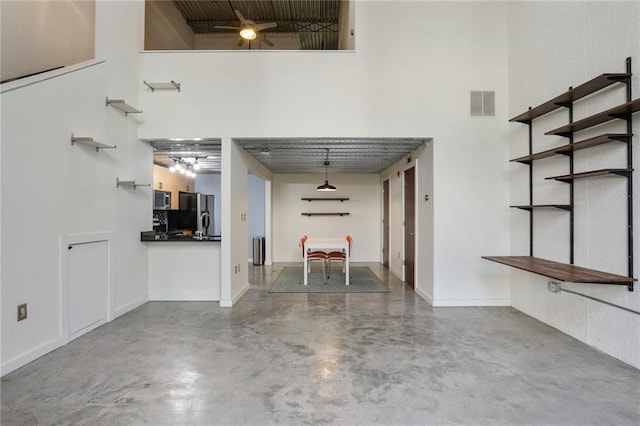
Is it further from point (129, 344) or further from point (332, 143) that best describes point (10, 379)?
point (332, 143)

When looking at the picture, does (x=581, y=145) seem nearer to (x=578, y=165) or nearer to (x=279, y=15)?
(x=578, y=165)

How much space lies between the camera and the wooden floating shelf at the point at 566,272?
7.99 feet

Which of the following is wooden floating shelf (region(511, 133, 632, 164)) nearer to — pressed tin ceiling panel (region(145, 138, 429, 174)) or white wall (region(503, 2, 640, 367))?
white wall (region(503, 2, 640, 367))

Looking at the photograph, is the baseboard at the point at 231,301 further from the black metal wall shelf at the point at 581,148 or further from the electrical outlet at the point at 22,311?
the black metal wall shelf at the point at 581,148

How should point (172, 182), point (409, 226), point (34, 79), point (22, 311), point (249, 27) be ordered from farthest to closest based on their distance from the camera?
point (172, 182), point (409, 226), point (249, 27), point (34, 79), point (22, 311)

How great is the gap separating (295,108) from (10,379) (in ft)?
12.6

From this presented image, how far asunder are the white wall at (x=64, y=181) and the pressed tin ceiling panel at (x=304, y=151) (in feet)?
2.80

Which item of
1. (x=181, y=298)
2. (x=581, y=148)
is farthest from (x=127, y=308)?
(x=581, y=148)

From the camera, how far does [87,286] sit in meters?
3.29

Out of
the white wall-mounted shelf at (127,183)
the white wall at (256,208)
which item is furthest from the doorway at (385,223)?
the white wall-mounted shelf at (127,183)

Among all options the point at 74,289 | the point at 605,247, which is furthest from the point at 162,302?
the point at 605,247

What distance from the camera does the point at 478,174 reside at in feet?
13.6

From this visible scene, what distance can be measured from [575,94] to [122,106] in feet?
16.2

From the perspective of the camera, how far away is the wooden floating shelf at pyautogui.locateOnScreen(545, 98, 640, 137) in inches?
91.5
